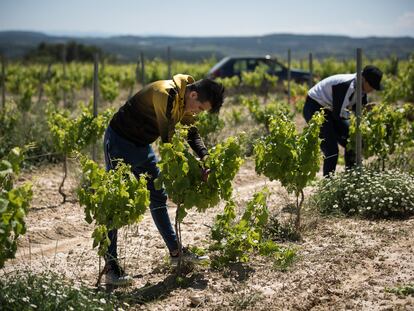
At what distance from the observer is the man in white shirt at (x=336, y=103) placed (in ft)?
19.0

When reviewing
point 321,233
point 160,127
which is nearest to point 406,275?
point 321,233

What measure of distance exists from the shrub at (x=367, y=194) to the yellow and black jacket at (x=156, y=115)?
212 centimetres

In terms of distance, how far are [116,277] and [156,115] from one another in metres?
1.27

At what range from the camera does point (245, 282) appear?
4.06 meters

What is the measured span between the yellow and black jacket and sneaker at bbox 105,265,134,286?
98 cm

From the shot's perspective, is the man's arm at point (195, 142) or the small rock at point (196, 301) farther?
the man's arm at point (195, 142)

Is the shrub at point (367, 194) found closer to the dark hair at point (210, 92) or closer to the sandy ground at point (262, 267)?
the sandy ground at point (262, 267)

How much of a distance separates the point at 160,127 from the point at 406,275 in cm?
219

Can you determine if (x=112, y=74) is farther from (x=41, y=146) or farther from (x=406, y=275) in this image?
(x=406, y=275)

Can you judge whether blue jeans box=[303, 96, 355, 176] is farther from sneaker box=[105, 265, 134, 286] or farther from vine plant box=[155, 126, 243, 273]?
sneaker box=[105, 265, 134, 286]

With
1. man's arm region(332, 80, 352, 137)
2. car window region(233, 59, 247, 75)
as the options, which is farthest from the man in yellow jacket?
car window region(233, 59, 247, 75)

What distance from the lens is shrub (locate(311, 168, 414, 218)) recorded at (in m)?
5.46

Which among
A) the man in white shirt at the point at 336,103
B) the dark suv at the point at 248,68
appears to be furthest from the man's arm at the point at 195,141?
the dark suv at the point at 248,68

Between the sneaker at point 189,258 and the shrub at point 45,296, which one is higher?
the shrub at point 45,296
